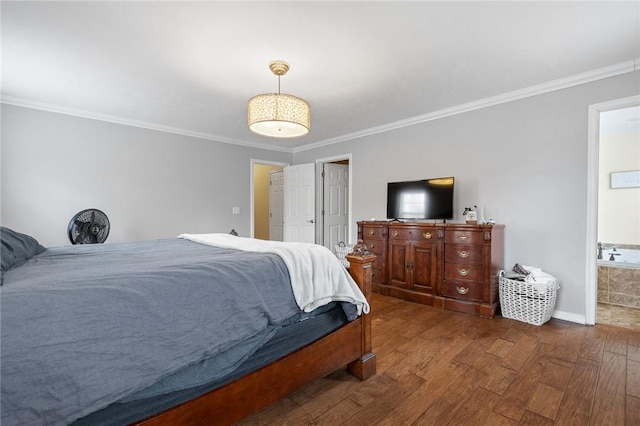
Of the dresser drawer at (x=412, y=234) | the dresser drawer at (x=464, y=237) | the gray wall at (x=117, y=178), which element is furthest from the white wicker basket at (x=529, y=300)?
the gray wall at (x=117, y=178)

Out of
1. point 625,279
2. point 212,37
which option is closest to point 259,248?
point 212,37

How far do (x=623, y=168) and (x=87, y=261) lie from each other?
6200mm

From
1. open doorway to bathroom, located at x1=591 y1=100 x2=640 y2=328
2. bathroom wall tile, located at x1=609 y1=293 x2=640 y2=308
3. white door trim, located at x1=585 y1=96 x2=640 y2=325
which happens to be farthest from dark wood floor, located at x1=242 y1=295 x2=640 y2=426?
open doorway to bathroom, located at x1=591 y1=100 x2=640 y2=328

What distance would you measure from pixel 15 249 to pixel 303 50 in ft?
7.06

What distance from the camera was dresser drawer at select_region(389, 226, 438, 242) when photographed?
3.30m

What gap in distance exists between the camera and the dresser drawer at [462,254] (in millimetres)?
3004

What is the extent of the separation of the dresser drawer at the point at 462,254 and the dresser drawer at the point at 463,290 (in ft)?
0.80

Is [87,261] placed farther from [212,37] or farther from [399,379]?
[399,379]

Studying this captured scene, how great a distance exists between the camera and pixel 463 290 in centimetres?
309

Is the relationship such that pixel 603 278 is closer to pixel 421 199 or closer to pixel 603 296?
pixel 603 296

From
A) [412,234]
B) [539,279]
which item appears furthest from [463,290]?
[412,234]

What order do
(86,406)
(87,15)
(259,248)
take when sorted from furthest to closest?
1. (87,15)
2. (259,248)
3. (86,406)

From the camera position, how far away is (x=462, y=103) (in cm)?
340

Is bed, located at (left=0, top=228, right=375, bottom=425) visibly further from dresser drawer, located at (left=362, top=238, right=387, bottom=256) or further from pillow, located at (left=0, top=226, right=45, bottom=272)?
dresser drawer, located at (left=362, top=238, right=387, bottom=256)
